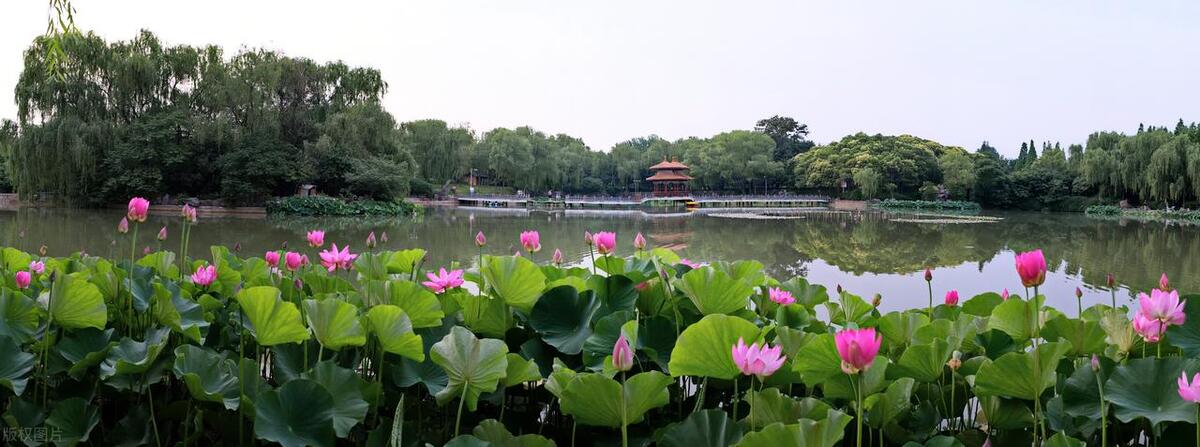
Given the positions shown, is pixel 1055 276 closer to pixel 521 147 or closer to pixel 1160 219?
pixel 1160 219

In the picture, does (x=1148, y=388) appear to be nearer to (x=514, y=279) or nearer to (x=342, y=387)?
(x=514, y=279)

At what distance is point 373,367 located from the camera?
1294 mm

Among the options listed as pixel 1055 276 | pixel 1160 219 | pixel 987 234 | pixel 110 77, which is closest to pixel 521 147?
pixel 110 77

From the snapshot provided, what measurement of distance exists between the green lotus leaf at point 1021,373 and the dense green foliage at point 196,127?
20184mm

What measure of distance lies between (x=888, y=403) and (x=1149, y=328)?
1.29 ft

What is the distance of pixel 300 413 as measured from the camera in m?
1.03

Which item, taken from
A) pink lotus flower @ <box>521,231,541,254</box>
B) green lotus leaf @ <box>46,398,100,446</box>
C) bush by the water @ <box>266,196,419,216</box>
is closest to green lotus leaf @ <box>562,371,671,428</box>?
pink lotus flower @ <box>521,231,541,254</box>

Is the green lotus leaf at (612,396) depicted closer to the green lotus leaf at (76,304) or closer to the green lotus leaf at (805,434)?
the green lotus leaf at (805,434)

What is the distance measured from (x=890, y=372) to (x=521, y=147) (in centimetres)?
3456

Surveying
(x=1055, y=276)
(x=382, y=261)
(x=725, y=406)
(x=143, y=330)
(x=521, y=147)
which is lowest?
(x=1055, y=276)

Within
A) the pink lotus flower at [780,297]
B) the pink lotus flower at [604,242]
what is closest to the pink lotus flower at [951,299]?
the pink lotus flower at [780,297]

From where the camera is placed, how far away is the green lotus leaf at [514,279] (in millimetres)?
1280

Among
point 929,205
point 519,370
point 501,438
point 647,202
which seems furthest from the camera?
point 647,202

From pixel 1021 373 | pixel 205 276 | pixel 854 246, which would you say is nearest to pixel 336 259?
pixel 205 276
